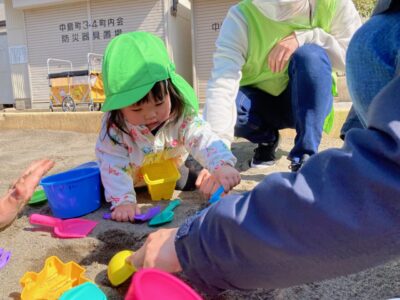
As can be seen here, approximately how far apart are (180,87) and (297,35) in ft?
1.87

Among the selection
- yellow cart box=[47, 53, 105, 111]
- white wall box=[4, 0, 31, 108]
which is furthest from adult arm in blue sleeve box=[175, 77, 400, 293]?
white wall box=[4, 0, 31, 108]

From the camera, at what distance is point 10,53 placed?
346 inches

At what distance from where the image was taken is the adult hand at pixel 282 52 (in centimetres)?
164

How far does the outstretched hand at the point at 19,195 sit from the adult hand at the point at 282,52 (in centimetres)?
99

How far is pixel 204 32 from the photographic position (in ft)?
24.8

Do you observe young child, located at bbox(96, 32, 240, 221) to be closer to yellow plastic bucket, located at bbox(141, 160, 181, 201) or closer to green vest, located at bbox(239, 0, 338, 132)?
yellow plastic bucket, located at bbox(141, 160, 181, 201)

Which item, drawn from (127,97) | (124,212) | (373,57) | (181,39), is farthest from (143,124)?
(181,39)

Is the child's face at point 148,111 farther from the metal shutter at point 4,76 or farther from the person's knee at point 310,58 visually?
the metal shutter at point 4,76

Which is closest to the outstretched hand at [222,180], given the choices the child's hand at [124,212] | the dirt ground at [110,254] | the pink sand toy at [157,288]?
the dirt ground at [110,254]

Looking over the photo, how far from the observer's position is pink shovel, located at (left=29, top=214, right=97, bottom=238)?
1.24 m

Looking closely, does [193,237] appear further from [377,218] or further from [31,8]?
[31,8]

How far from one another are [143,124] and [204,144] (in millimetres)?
234

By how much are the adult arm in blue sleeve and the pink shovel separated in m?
0.82

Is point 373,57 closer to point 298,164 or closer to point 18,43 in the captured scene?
point 298,164
